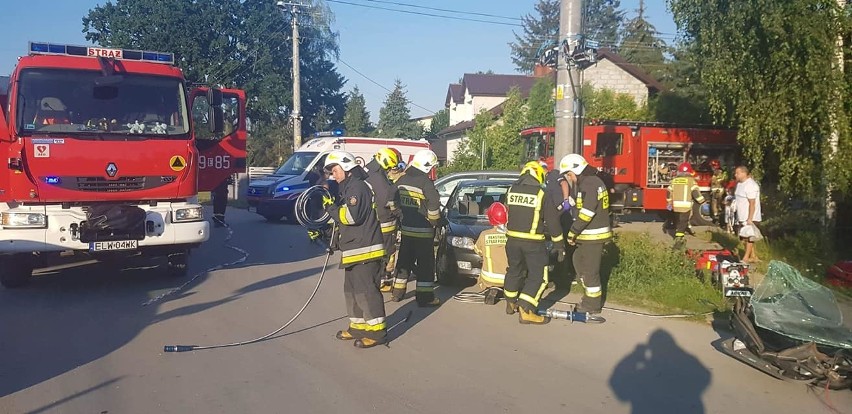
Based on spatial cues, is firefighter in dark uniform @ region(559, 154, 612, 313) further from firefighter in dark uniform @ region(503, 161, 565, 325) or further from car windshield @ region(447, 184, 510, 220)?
car windshield @ region(447, 184, 510, 220)

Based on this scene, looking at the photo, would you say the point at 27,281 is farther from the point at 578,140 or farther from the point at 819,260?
the point at 819,260

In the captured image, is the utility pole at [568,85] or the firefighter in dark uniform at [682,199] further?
the firefighter in dark uniform at [682,199]

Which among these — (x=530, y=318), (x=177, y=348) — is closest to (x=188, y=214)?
(x=177, y=348)

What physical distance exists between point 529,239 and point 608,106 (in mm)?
25544

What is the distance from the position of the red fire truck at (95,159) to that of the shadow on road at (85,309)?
21.9 inches

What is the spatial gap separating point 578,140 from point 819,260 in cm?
433

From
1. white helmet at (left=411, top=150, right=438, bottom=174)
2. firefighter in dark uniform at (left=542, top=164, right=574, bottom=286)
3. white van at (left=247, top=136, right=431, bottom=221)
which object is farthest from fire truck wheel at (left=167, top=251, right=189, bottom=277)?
white van at (left=247, top=136, right=431, bottom=221)

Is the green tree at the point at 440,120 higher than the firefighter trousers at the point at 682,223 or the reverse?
higher

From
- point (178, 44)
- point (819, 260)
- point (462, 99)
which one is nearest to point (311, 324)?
point (819, 260)

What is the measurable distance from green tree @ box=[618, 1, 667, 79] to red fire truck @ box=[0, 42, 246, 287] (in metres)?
41.3

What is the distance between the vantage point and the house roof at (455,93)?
6505 centimetres

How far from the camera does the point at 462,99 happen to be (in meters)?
64.2

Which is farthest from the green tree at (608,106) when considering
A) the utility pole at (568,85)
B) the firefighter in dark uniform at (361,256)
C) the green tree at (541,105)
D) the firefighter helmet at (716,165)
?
the firefighter in dark uniform at (361,256)

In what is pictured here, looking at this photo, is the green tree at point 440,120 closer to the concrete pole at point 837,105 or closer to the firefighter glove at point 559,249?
the concrete pole at point 837,105
